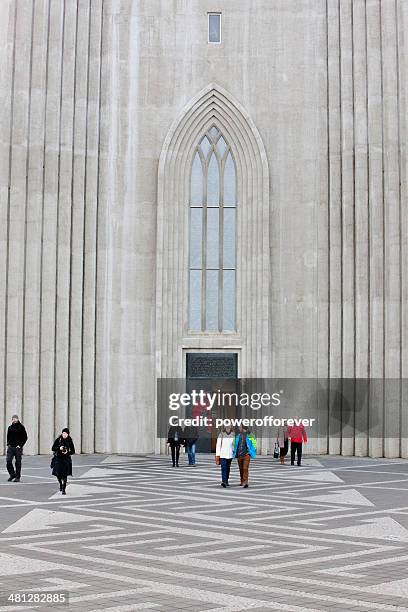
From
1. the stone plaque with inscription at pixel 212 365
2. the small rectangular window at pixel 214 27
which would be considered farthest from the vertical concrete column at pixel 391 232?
the small rectangular window at pixel 214 27

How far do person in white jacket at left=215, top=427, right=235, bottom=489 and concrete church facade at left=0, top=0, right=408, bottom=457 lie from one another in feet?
32.9

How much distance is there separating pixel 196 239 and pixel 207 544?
65.0 feet

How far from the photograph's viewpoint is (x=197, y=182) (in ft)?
→ 100

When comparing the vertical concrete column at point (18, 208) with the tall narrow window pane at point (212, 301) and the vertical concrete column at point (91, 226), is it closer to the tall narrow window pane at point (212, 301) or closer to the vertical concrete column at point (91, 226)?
the vertical concrete column at point (91, 226)

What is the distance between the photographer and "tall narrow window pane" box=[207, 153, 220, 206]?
1202 inches

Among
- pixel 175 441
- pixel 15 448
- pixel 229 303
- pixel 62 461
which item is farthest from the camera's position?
pixel 229 303

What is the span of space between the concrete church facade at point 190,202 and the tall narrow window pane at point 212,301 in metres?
0.05

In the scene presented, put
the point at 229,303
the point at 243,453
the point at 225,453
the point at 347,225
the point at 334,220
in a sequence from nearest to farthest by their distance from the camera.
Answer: the point at 243,453 < the point at 225,453 < the point at 347,225 < the point at 334,220 < the point at 229,303

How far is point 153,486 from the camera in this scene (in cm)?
1928

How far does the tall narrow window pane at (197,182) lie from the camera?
30.5 meters

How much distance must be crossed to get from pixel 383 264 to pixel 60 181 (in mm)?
10786

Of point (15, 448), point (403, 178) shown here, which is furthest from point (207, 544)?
point (403, 178)

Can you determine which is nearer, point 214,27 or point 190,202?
point 190,202

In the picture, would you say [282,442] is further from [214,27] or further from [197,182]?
[214,27]
